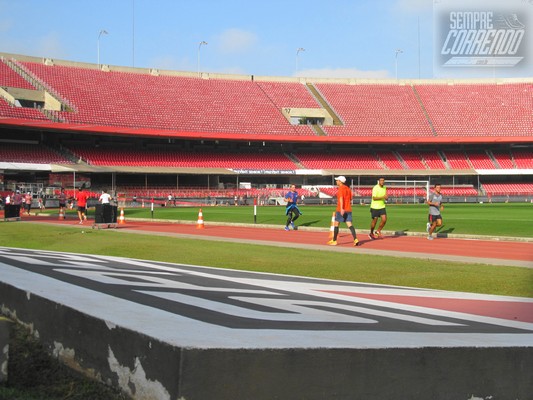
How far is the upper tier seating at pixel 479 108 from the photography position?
76.2m

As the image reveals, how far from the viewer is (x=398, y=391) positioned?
3557 mm

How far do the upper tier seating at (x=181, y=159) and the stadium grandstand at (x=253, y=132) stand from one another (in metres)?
0.21

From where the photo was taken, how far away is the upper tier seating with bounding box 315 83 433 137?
249ft

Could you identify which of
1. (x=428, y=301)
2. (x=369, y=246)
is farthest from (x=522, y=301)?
(x=369, y=246)

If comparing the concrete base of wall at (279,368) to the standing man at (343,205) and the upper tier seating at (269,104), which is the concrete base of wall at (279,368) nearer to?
the standing man at (343,205)

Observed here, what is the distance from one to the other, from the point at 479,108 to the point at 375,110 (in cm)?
1302

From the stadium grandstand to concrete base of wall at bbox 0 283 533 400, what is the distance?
53.7 m

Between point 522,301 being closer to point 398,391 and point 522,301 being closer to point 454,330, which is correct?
point 454,330

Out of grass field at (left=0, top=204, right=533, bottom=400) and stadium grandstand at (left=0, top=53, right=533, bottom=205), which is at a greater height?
stadium grandstand at (left=0, top=53, right=533, bottom=205)

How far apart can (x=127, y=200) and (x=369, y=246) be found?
130 feet

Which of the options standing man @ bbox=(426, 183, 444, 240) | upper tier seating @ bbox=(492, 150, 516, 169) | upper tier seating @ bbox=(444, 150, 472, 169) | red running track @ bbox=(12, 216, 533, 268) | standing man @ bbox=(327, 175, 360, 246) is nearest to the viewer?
red running track @ bbox=(12, 216, 533, 268)

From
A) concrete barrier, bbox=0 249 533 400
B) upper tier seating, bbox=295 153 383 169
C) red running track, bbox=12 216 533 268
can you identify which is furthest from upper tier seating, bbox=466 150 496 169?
concrete barrier, bbox=0 249 533 400

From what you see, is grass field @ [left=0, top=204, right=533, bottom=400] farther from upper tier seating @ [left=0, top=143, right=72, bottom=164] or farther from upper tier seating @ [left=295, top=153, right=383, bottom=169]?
upper tier seating @ [left=295, top=153, right=383, bottom=169]

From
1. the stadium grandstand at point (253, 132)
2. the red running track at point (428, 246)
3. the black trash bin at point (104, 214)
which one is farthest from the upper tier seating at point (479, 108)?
the red running track at point (428, 246)
